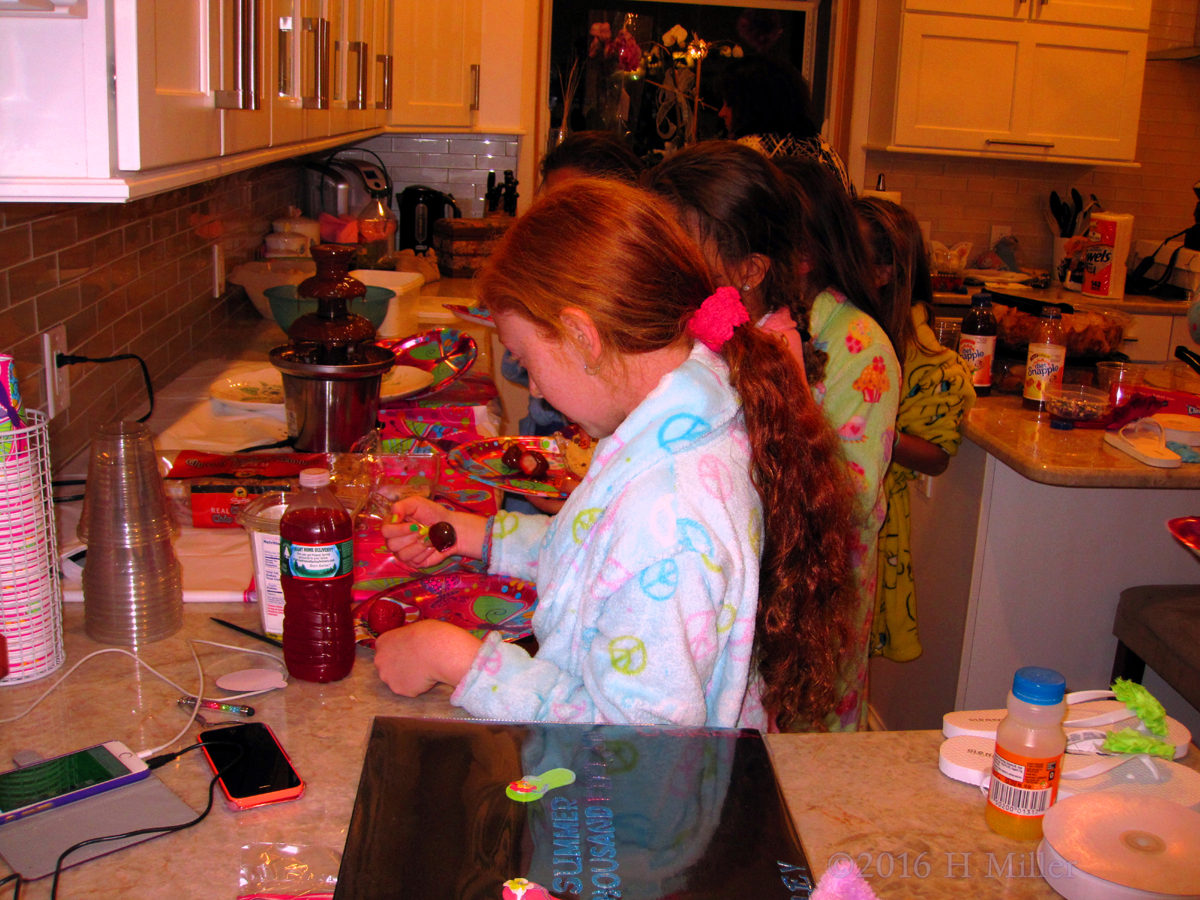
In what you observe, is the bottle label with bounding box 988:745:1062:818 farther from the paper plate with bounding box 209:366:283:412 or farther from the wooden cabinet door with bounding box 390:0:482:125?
the wooden cabinet door with bounding box 390:0:482:125

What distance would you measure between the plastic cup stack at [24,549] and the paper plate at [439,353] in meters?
1.22

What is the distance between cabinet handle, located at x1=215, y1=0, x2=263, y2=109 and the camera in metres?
1.36

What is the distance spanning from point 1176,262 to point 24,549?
14.6ft

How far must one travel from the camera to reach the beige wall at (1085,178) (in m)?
4.46

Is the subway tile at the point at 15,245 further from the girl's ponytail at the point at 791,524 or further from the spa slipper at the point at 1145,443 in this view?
the spa slipper at the point at 1145,443

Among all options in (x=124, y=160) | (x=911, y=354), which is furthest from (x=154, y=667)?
(x=911, y=354)

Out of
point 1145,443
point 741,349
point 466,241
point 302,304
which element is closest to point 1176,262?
point 1145,443

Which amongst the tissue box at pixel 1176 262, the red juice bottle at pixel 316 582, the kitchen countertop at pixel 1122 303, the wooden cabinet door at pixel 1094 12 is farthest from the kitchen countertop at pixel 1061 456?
the wooden cabinet door at pixel 1094 12

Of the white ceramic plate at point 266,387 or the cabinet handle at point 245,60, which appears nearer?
the cabinet handle at point 245,60

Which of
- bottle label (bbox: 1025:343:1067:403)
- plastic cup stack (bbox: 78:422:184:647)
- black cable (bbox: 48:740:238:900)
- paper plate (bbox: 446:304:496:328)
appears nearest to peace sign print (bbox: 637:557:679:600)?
black cable (bbox: 48:740:238:900)

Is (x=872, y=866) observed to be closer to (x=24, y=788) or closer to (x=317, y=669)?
(x=317, y=669)

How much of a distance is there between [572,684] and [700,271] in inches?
17.8

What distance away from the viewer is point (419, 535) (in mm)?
1308

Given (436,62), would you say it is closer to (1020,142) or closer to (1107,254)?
(1020,142)
